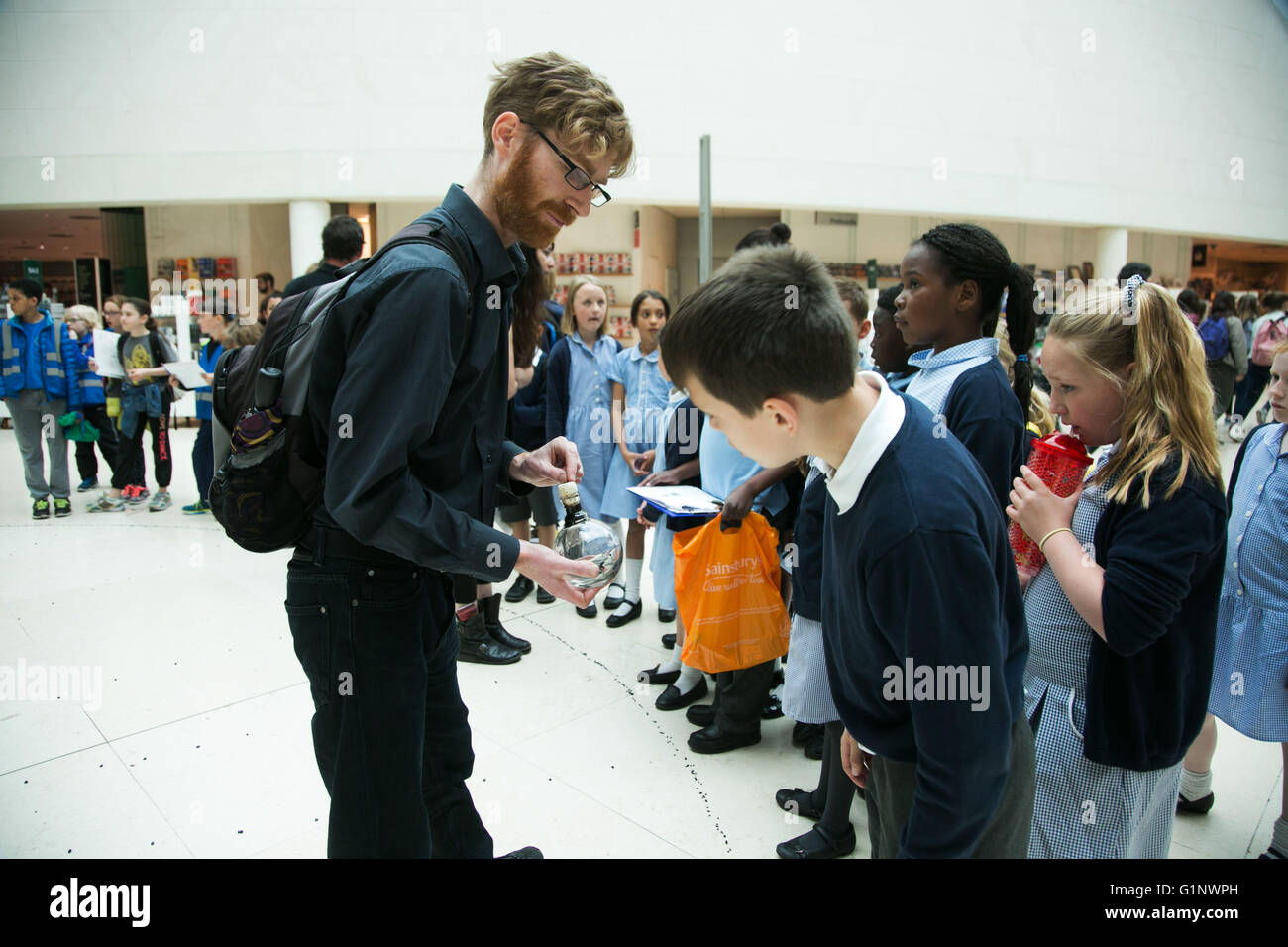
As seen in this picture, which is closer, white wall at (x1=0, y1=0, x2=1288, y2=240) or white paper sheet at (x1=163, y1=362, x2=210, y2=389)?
white paper sheet at (x1=163, y1=362, x2=210, y2=389)

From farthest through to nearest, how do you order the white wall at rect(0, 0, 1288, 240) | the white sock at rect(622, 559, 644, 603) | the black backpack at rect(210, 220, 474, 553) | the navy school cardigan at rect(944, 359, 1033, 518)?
the white wall at rect(0, 0, 1288, 240) → the white sock at rect(622, 559, 644, 603) → the navy school cardigan at rect(944, 359, 1033, 518) → the black backpack at rect(210, 220, 474, 553)

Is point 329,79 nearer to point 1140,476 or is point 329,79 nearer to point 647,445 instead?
point 647,445

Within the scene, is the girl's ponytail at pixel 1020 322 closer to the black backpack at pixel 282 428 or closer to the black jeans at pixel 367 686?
the black backpack at pixel 282 428

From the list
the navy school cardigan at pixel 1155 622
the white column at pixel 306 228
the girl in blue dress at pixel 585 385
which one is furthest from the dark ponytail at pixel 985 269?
the white column at pixel 306 228

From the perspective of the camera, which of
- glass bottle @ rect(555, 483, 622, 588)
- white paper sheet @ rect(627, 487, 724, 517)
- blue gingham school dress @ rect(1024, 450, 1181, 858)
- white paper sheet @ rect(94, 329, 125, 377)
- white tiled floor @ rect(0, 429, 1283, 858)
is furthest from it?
white paper sheet @ rect(94, 329, 125, 377)

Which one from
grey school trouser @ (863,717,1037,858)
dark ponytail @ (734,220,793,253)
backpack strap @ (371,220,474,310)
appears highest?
dark ponytail @ (734,220,793,253)

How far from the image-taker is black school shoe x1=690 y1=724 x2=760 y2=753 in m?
2.88

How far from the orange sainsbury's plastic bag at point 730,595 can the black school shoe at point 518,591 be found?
2000 millimetres

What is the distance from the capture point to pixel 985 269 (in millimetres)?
2055

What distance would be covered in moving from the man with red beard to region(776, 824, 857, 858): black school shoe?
1.20m

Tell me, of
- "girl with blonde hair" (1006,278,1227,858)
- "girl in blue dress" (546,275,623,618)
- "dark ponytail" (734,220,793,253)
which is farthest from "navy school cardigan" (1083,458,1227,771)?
"girl in blue dress" (546,275,623,618)

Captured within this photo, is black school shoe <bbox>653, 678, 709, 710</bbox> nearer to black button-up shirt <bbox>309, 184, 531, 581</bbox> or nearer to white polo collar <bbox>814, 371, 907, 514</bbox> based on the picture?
black button-up shirt <bbox>309, 184, 531, 581</bbox>

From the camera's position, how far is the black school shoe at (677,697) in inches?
127
